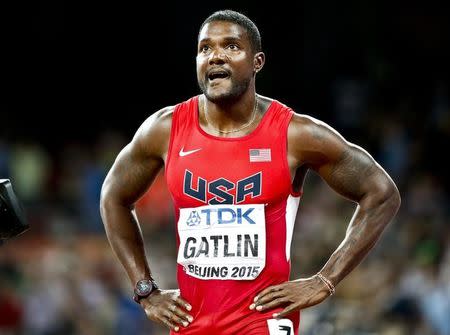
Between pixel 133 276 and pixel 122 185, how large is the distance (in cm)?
52

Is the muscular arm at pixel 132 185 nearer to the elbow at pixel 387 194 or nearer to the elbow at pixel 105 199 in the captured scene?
the elbow at pixel 105 199

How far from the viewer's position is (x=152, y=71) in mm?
14984

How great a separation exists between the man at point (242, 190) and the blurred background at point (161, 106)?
2.84 metres

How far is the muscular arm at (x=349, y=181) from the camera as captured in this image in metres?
5.90

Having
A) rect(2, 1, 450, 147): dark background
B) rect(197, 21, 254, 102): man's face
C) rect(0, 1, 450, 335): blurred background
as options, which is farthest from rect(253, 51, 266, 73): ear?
rect(2, 1, 450, 147): dark background

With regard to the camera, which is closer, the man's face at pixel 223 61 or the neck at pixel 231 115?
the man's face at pixel 223 61

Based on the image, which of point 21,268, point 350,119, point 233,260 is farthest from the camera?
point 350,119

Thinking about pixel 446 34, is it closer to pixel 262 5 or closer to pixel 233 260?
pixel 262 5

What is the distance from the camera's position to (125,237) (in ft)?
20.9

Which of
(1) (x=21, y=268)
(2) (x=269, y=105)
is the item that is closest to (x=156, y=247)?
(1) (x=21, y=268)

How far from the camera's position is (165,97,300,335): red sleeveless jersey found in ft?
19.1

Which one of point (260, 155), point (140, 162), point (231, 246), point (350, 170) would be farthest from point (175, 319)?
point (350, 170)

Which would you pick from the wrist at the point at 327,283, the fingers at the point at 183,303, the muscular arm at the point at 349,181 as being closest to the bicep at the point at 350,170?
the muscular arm at the point at 349,181

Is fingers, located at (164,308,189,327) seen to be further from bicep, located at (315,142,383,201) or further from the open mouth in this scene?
the open mouth
